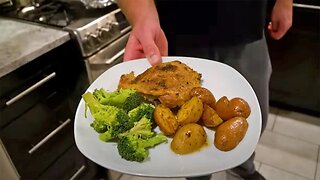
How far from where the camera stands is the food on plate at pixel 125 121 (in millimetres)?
617

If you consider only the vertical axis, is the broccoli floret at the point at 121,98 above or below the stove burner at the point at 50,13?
below

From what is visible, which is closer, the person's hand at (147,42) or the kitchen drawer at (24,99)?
the person's hand at (147,42)

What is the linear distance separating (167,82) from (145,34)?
0.18m

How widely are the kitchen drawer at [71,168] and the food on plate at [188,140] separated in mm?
785

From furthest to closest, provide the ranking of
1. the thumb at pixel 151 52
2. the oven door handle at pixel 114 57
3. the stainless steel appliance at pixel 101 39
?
the oven door handle at pixel 114 57
the stainless steel appliance at pixel 101 39
the thumb at pixel 151 52

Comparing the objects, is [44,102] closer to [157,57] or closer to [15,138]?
[15,138]

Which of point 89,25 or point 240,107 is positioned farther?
point 89,25

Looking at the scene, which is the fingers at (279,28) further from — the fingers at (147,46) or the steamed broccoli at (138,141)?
the steamed broccoli at (138,141)

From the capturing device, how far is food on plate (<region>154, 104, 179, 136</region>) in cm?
65

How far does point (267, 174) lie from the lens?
1459mm

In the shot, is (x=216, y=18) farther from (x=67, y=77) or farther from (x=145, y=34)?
(x=67, y=77)

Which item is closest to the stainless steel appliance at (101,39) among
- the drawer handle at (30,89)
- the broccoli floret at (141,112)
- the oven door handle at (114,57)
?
the oven door handle at (114,57)

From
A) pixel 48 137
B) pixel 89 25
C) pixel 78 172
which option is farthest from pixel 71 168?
pixel 89 25

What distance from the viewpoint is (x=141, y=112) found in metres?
0.70
